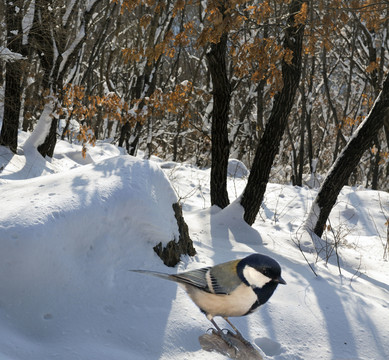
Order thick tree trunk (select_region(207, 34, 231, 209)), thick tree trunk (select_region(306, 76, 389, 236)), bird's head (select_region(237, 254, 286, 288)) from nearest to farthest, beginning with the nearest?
bird's head (select_region(237, 254, 286, 288)), thick tree trunk (select_region(306, 76, 389, 236)), thick tree trunk (select_region(207, 34, 231, 209))

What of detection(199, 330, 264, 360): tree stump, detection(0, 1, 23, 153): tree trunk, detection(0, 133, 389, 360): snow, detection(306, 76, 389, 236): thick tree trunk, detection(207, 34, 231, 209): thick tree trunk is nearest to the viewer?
detection(199, 330, 264, 360): tree stump

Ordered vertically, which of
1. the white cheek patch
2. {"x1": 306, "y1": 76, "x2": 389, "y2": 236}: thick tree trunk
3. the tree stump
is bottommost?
the tree stump

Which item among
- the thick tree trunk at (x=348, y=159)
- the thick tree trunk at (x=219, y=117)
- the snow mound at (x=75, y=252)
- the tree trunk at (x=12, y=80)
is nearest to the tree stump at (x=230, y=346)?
the snow mound at (x=75, y=252)

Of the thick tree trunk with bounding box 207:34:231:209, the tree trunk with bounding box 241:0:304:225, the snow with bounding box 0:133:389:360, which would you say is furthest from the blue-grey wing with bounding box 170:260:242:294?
the thick tree trunk with bounding box 207:34:231:209

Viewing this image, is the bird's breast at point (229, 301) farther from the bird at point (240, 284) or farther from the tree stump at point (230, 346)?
the tree stump at point (230, 346)

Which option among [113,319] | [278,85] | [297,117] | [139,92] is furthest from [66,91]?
[297,117]

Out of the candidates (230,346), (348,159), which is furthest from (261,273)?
(348,159)

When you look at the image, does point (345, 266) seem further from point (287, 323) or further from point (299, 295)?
point (287, 323)

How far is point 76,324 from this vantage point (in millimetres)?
2043

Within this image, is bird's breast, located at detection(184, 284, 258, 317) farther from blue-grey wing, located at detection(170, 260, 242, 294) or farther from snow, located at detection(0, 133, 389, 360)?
snow, located at detection(0, 133, 389, 360)

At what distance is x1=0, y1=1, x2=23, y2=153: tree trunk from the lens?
23.0 ft

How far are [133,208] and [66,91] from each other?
5593mm

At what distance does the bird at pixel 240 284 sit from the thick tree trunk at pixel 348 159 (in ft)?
14.8

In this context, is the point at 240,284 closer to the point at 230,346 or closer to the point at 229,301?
the point at 229,301
